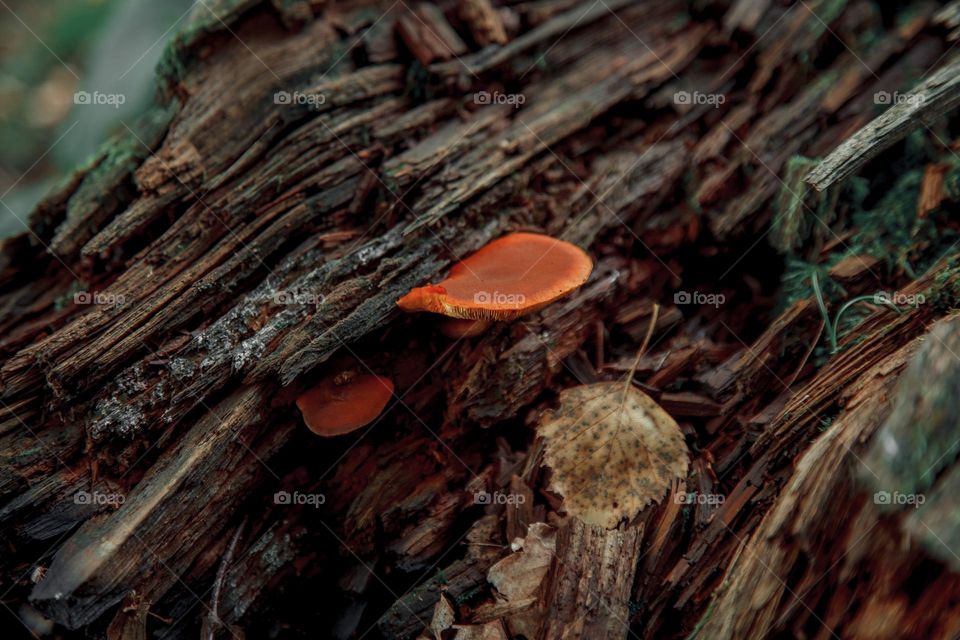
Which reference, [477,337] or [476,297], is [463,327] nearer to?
[477,337]

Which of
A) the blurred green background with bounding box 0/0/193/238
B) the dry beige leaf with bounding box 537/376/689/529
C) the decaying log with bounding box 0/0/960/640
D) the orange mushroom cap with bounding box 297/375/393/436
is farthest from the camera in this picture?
the blurred green background with bounding box 0/0/193/238

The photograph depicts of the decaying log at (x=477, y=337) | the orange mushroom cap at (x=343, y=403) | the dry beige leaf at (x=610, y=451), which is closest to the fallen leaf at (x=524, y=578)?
the decaying log at (x=477, y=337)

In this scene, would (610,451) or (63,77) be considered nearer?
(610,451)

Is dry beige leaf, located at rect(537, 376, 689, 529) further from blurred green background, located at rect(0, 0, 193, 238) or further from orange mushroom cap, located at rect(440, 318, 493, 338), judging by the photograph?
blurred green background, located at rect(0, 0, 193, 238)

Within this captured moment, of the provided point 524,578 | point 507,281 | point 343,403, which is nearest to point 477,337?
point 507,281

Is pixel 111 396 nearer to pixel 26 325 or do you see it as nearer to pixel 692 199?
pixel 26 325

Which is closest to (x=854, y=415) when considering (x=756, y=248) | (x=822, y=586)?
(x=822, y=586)

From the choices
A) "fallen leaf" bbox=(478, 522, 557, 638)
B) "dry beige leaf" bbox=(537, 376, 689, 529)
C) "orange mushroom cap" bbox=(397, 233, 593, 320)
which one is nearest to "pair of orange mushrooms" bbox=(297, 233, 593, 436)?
"orange mushroom cap" bbox=(397, 233, 593, 320)
